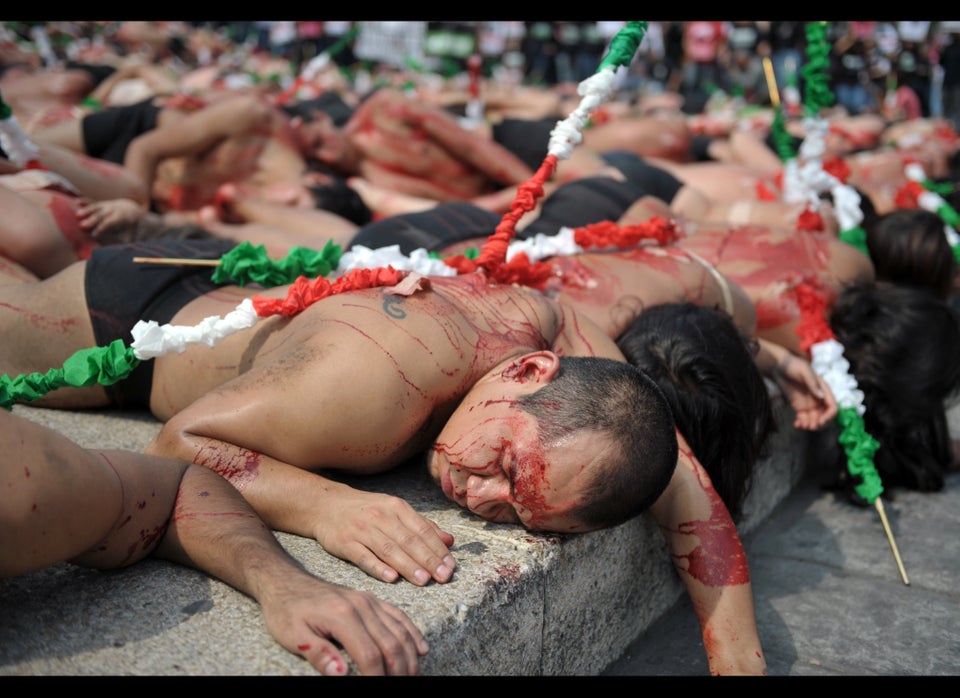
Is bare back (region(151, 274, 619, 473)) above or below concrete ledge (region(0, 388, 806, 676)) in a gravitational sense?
above

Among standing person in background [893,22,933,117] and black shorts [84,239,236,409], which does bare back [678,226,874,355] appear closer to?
black shorts [84,239,236,409]

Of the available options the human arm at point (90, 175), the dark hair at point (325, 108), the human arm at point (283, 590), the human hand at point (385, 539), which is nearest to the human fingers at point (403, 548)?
the human hand at point (385, 539)

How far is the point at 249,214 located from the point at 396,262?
165 cm

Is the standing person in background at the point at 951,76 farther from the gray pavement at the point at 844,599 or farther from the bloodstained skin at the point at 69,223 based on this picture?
the bloodstained skin at the point at 69,223

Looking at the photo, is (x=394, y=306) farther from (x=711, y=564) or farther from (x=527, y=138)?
(x=527, y=138)

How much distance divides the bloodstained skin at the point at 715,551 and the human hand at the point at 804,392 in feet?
3.24

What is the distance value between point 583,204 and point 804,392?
1037 millimetres

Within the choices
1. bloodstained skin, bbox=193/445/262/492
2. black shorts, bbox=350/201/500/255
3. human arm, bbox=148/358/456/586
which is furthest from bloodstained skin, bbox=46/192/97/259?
bloodstained skin, bbox=193/445/262/492

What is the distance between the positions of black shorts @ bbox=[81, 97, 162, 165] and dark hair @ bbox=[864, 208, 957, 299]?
3460mm

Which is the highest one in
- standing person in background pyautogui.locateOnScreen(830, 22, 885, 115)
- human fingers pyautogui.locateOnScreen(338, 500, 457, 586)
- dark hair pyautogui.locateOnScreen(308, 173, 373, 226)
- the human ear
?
the human ear

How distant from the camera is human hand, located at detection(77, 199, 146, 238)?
2.86 metres

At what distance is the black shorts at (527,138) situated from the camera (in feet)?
15.5
